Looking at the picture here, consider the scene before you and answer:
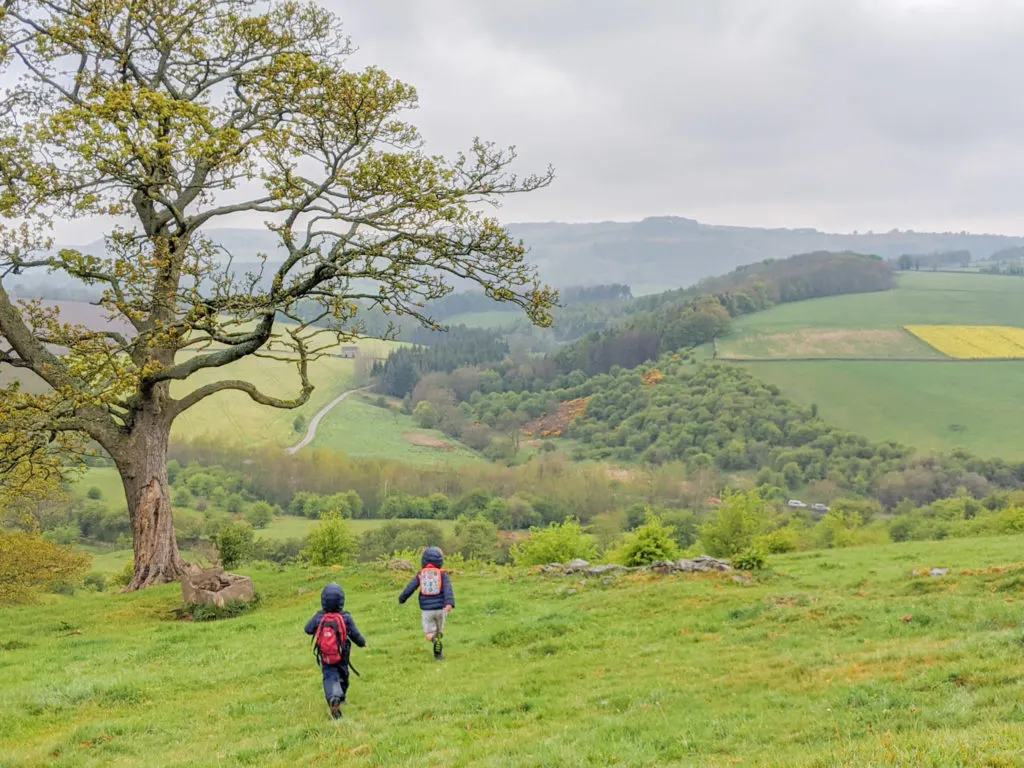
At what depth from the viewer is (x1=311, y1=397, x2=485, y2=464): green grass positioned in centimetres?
17300

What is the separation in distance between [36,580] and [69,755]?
2760cm

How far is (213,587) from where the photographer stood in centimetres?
2369

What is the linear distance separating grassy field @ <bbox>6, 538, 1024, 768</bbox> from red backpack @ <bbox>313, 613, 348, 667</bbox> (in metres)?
0.99

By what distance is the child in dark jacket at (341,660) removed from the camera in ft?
40.4

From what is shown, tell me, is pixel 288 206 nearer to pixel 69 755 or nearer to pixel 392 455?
pixel 69 755

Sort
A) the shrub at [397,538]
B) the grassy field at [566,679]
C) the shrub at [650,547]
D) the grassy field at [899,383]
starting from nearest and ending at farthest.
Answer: the grassy field at [566,679], the shrub at [650,547], the shrub at [397,538], the grassy field at [899,383]

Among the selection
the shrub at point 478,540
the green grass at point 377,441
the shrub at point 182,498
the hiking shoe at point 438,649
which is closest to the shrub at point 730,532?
the hiking shoe at point 438,649

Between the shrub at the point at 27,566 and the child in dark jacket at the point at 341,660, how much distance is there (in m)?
23.3

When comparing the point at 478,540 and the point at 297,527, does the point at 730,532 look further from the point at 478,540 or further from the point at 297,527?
the point at 297,527

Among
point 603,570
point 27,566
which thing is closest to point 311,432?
point 27,566

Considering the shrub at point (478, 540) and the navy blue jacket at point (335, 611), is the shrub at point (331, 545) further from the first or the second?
the shrub at point (478, 540)

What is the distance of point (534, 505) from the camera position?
134375 millimetres

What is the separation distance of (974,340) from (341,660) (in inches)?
8058

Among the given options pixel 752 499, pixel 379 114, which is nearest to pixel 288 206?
pixel 379 114
